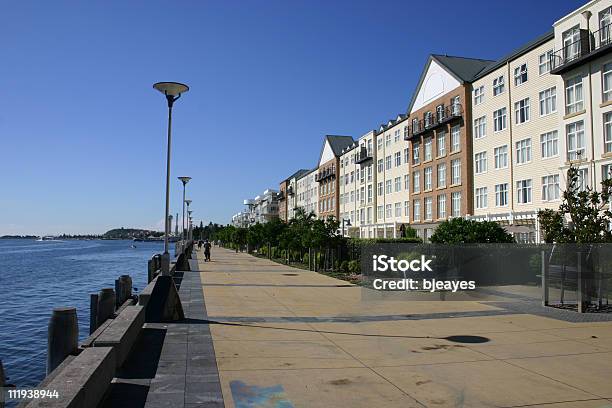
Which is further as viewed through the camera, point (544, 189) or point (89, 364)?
point (544, 189)

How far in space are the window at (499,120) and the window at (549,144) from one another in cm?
434

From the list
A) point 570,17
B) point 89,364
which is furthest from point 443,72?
point 89,364

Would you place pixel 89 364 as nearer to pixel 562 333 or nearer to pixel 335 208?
pixel 562 333

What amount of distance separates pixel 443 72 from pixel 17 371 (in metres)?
40.8

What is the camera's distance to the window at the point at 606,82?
2758 cm

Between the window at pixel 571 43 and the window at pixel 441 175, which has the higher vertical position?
the window at pixel 571 43

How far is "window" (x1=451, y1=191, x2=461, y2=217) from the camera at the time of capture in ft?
140

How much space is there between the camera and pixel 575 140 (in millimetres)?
29797

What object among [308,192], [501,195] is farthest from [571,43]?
[308,192]

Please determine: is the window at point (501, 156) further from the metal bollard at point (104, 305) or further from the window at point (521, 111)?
the metal bollard at point (104, 305)

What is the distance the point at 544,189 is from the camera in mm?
32750

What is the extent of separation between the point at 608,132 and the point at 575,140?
2.31 meters

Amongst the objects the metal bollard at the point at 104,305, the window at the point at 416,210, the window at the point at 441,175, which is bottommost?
the metal bollard at the point at 104,305

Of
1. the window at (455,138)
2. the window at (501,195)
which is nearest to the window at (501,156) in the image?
the window at (501,195)
